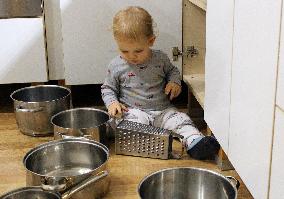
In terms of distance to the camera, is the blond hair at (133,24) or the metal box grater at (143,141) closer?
the metal box grater at (143,141)

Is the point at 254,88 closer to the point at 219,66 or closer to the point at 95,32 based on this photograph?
the point at 219,66

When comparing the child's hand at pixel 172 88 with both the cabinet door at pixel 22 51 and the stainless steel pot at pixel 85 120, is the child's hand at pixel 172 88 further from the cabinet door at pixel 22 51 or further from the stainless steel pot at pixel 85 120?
the cabinet door at pixel 22 51

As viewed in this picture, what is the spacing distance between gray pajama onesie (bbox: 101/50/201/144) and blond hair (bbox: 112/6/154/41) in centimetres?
11

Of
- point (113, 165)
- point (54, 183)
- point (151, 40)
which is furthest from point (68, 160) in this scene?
point (151, 40)

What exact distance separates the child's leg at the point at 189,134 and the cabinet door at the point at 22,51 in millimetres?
451

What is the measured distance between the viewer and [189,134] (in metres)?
1.48

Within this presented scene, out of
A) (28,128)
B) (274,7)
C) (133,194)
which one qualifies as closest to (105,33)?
(28,128)

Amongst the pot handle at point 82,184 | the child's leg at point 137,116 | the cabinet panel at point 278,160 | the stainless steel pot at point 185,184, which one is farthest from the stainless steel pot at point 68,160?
the cabinet panel at point 278,160

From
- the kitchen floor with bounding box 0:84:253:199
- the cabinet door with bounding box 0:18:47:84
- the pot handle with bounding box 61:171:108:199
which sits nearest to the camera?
the pot handle with bounding box 61:171:108:199

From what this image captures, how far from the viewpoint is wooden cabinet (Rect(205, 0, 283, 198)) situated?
0.85 metres

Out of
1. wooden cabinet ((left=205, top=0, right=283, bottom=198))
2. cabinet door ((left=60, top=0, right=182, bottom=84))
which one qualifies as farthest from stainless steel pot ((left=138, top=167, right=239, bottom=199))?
cabinet door ((left=60, top=0, right=182, bottom=84))

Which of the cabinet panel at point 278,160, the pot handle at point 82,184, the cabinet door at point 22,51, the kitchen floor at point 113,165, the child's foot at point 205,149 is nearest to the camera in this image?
the cabinet panel at point 278,160

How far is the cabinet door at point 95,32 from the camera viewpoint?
5.41 feet

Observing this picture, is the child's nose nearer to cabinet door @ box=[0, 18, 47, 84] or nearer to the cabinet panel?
cabinet door @ box=[0, 18, 47, 84]
